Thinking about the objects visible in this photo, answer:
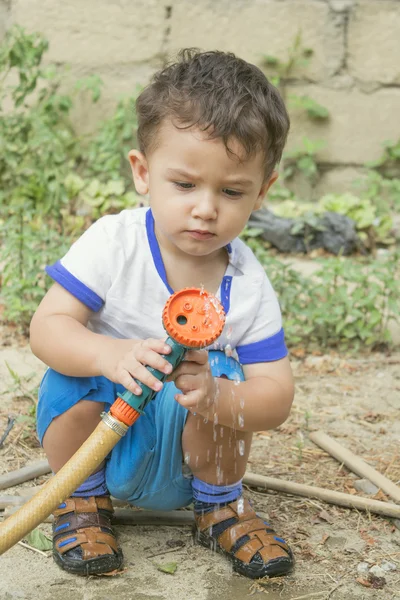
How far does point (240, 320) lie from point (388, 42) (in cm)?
358

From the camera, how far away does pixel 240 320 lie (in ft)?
6.81

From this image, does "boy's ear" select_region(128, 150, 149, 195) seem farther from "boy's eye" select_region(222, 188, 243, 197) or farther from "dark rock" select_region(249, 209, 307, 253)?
"dark rock" select_region(249, 209, 307, 253)

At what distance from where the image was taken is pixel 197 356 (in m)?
1.74

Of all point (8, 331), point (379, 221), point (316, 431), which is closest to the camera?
point (316, 431)

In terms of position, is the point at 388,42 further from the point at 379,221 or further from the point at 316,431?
the point at 316,431

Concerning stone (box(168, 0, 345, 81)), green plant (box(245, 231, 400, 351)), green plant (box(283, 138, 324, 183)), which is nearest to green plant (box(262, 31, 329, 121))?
stone (box(168, 0, 345, 81))

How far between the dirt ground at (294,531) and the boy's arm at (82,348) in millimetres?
507

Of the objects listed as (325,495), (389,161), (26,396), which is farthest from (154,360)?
(389,161)

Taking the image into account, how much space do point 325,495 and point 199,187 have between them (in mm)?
1030

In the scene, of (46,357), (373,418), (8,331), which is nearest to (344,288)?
(373,418)

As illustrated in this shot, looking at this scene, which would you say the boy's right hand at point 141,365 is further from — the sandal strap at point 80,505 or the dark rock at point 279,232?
the dark rock at point 279,232

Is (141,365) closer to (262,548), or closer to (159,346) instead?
(159,346)

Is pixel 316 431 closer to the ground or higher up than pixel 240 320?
closer to the ground

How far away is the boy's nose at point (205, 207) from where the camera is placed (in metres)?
1.89
